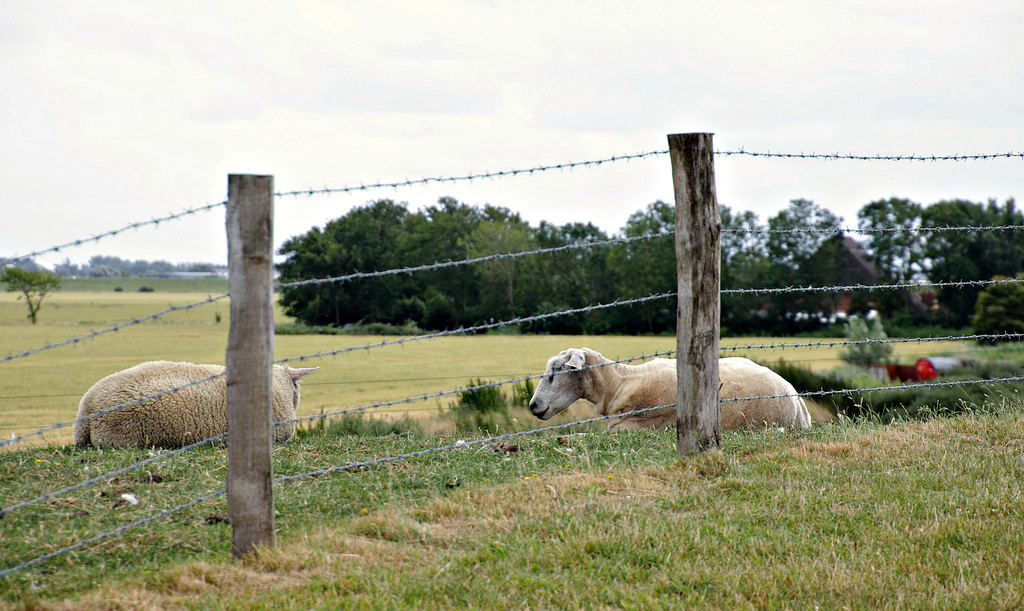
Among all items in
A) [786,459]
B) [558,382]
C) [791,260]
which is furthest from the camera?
[791,260]

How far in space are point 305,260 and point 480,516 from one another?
11168 mm

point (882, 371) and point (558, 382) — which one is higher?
point (558, 382)

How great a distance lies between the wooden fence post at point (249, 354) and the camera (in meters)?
3.68

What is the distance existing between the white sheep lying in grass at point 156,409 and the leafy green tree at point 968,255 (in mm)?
16685

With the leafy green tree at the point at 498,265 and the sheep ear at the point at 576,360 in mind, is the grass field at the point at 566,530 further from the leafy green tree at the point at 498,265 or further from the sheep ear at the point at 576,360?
the leafy green tree at the point at 498,265

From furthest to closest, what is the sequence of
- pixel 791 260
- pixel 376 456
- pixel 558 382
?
pixel 791 260, pixel 558 382, pixel 376 456

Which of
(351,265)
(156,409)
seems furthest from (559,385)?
(351,265)

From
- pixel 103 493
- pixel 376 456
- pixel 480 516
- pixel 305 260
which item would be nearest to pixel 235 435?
pixel 480 516

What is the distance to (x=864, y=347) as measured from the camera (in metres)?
22.5

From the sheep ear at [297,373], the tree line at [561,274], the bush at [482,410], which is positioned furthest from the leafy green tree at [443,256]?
the sheep ear at [297,373]

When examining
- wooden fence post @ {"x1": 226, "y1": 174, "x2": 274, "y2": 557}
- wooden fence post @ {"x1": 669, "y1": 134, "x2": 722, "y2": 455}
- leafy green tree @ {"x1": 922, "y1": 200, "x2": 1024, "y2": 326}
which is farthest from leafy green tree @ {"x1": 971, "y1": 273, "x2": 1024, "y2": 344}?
wooden fence post @ {"x1": 226, "y1": 174, "x2": 274, "y2": 557}

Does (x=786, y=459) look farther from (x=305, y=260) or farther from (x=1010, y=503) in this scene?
(x=305, y=260)

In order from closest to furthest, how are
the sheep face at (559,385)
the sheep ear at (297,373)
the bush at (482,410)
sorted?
the sheep face at (559,385), the sheep ear at (297,373), the bush at (482,410)

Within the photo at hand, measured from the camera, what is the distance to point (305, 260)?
570 inches
